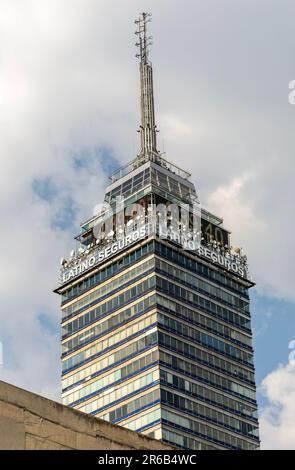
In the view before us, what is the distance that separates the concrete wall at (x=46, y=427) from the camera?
3503 cm

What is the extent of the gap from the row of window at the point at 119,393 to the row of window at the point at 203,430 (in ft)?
20.4

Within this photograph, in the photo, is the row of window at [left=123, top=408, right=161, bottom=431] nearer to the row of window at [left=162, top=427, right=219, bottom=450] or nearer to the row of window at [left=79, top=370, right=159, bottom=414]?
the row of window at [left=162, top=427, right=219, bottom=450]

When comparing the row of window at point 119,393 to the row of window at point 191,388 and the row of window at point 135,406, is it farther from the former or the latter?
the row of window at point 191,388

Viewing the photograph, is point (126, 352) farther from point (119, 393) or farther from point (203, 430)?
point (203, 430)

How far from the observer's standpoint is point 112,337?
199 metres

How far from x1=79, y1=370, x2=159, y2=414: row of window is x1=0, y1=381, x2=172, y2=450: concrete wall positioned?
150588 mm

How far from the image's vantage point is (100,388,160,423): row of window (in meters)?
187

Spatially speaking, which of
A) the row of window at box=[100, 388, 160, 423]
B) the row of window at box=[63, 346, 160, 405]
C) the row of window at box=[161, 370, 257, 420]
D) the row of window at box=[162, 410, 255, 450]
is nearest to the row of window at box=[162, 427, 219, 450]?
the row of window at box=[162, 410, 255, 450]

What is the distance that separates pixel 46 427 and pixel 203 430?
158703mm

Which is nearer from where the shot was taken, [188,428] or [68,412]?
[68,412]
